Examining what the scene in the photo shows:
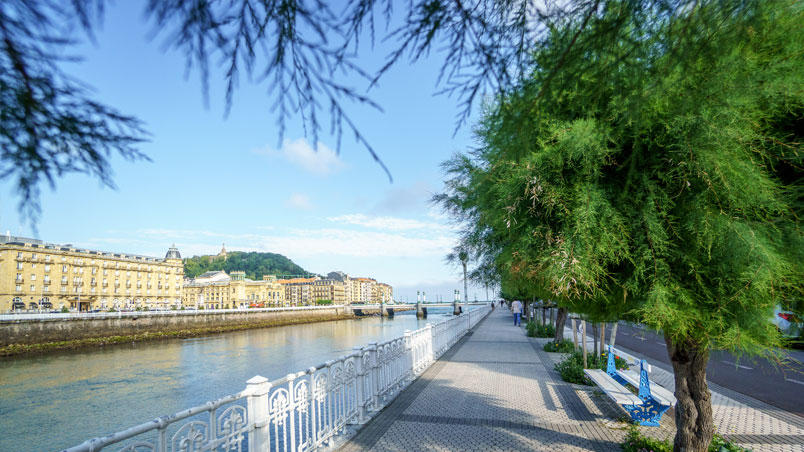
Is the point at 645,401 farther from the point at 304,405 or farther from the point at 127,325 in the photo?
the point at 127,325

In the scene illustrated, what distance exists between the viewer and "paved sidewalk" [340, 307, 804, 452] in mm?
5605

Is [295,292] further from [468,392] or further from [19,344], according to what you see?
[468,392]

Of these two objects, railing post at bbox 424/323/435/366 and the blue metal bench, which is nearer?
the blue metal bench

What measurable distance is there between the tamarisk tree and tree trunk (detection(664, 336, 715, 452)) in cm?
103

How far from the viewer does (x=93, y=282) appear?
76.0 m

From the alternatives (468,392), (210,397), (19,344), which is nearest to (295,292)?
(19,344)

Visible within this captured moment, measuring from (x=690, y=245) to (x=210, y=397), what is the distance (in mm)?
17218

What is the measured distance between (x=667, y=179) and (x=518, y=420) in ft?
16.3

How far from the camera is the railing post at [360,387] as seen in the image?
21.7ft

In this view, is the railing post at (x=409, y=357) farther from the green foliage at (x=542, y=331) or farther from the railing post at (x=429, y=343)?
the green foliage at (x=542, y=331)

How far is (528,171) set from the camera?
3.21 m

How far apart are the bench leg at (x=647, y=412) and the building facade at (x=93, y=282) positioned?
5819cm

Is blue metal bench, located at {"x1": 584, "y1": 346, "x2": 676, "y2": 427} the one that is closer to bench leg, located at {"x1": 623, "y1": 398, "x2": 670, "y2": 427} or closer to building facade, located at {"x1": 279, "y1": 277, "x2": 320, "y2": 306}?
bench leg, located at {"x1": 623, "y1": 398, "x2": 670, "y2": 427}

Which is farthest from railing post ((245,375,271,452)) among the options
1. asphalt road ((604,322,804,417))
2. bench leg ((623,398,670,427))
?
asphalt road ((604,322,804,417))
